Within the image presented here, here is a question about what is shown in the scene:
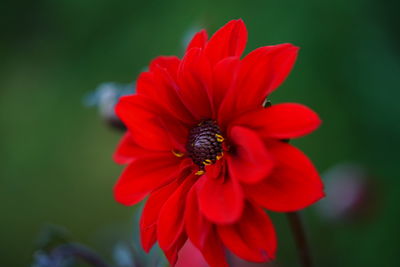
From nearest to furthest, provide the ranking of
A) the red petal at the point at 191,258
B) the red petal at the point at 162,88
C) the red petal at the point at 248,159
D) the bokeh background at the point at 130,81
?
the red petal at the point at 248,159
the red petal at the point at 162,88
the red petal at the point at 191,258
the bokeh background at the point at 130,81

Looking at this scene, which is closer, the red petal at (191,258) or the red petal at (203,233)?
the red petal at (203,233)

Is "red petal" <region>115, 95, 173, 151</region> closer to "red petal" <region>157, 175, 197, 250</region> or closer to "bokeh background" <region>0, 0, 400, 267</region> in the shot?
"red petal" <region>157, 175, 197, 250</region>

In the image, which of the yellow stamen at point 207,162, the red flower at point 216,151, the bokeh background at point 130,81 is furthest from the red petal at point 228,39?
the bokeh background at point 130,81

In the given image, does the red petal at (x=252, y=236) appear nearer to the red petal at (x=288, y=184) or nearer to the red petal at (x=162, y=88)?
the red petal at (x=288, y=184)

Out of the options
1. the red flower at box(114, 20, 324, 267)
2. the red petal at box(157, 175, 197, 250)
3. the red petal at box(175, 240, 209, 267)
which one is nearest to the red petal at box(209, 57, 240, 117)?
the red flower at box(114, 20, 324, 267)

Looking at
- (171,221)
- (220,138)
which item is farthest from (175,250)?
(220,138)

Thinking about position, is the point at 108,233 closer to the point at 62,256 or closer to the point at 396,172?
the point at 62,256
